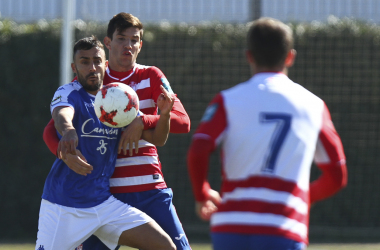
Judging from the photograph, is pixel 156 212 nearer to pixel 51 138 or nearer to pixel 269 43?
pixel 51 138

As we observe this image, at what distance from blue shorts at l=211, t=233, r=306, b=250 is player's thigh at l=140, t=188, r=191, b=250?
4.62 ft

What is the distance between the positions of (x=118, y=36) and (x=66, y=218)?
1324mm

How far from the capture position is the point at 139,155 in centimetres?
391

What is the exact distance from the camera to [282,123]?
2.49 m

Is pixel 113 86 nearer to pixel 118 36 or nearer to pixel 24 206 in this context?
pixel 118 36

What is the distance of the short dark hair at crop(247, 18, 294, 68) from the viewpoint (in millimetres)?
2582

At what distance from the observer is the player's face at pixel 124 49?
155 inches

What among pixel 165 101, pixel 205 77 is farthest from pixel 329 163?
pixel 205 77

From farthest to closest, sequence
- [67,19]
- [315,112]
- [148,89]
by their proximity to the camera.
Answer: [67,19], [148,89], [315,112]

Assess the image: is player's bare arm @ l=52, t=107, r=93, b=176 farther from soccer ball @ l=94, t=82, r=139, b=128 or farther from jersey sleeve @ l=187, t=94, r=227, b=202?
jersey sleeve @ l=187, t=94, r=227, b=202

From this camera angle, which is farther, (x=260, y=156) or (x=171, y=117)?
(x=171, y=117)

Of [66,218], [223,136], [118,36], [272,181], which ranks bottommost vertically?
[66,218]

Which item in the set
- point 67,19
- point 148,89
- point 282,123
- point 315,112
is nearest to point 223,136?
point 282,123

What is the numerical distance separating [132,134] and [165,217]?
70 centimetres
